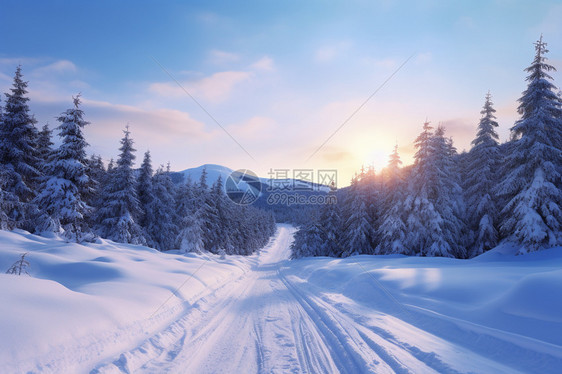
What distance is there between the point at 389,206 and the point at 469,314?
2453 centimetres

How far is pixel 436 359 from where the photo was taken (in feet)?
14.8

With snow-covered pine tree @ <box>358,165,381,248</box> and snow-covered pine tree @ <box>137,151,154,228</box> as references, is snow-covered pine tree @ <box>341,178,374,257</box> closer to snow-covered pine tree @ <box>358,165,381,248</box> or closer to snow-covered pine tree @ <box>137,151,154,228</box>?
snow-covered pine tree @ <box>358,165,381,248</box>

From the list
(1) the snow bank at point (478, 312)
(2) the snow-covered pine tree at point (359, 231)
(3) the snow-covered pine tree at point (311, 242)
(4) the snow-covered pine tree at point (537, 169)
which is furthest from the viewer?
(3) the snow-covered pine tree at point (311, 242)

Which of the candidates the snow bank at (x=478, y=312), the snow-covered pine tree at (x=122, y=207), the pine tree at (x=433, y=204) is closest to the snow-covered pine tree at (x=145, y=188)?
the snow-covered pine tree at (x=122, y=207)

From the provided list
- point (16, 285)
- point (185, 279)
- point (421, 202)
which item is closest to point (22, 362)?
point (16, 285)

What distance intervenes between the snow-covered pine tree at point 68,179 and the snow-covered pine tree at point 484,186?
103ft

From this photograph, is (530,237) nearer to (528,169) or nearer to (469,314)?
(528,169)

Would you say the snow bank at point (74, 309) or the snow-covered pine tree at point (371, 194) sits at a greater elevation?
the snow-covered pine tree at point (371, 194)

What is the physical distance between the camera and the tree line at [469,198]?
52.5 feet

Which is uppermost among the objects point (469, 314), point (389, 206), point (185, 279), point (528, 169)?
point (528, 169)

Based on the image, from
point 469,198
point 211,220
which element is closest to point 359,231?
point 469,198

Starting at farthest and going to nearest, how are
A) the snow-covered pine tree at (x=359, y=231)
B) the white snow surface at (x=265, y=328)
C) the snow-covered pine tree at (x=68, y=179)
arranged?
the snow-covered pine tree at (x=359, y=231), the snow-covered pine tree at (x=68, y=179), the white snow surface at (x=265, y=328)

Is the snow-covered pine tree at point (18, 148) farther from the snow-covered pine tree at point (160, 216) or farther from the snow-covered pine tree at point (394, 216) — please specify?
the snow-covered pine tree at point (394, 216)
